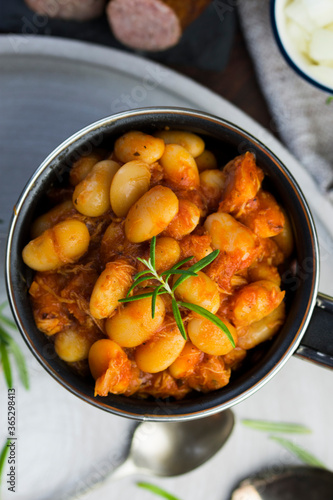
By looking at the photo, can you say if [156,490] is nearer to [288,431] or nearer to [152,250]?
[288,431]

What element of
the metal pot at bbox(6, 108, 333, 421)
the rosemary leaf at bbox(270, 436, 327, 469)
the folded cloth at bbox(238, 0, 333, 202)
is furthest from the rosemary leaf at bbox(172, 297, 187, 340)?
the folded cloth at bbox(238, 0, 333, 202)

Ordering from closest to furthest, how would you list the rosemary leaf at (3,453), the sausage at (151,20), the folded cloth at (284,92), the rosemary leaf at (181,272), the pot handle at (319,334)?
the rosemary leaf at (181,272) → the pot handle at (319,334) → the rosemary leaf at (3,453) → the sausage at (151,20) → the folded cloth at (284,92)

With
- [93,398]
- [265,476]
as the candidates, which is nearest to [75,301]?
[93,398]

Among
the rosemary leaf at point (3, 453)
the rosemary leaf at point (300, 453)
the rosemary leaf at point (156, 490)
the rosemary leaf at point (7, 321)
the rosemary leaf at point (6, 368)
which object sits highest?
the rosemary leaf at point (300, 453)

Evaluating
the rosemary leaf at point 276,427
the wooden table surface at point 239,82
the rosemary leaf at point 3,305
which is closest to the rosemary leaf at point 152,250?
the rosemary leaf at point 3,305

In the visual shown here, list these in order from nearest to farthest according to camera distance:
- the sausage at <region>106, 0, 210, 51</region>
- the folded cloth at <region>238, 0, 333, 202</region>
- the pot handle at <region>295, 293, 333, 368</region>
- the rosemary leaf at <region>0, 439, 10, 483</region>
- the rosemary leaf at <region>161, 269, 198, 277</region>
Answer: the rosemary leaf at <region>161, 269, 198, 277</region>, the pot handle at <region>295, 293, 333, 368</region>, the rosemary leaf at <region>0, 439, 10, 483</region>, the sausage at <region>106, 0, 210, 51</region>, the folded cloth at <region>238, 0, 333, 202</region>

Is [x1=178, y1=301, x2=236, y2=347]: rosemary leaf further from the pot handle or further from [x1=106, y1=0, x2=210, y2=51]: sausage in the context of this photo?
[x1=106, y1=0, x2=210, y2=51]: sausage

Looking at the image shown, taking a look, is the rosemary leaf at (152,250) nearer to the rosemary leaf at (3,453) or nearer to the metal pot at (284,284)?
the metal pot at (284,284)
